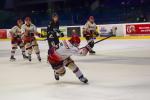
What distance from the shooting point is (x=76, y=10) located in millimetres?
29484

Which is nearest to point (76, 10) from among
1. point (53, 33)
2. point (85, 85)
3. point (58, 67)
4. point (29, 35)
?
point (29, 35)

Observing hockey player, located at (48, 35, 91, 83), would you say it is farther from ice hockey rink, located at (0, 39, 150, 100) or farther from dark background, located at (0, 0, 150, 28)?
dark background, located at (0, 0, 150, 28)

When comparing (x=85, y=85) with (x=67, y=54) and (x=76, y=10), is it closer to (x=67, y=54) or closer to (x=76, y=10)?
(x=67, y=54)

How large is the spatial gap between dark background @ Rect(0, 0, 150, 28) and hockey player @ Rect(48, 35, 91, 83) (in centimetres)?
1698

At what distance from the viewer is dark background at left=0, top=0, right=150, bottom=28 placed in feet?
87.3

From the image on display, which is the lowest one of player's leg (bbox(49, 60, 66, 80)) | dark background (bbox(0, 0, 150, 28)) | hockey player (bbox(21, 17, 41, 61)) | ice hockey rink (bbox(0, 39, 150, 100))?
ice hockey rink (bbox(0, 39, 150, 100))

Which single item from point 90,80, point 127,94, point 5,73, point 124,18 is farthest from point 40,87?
point 124,18

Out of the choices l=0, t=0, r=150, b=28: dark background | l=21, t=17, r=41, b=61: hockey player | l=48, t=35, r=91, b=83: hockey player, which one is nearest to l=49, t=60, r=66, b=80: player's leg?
l=48, t=35, r=91, b=83: hockey player

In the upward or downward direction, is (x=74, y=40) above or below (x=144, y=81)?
above

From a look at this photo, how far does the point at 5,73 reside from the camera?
10.8 m

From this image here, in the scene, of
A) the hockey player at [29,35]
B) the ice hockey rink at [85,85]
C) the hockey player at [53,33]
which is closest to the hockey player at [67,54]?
the ice hockey rink at [85,85]

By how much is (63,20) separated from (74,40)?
20815 mm

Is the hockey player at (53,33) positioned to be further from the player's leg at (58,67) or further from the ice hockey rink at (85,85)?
the player's leg at (58,67)

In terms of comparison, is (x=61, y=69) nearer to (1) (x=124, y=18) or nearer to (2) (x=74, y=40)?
(2) (x=74, y=40)
